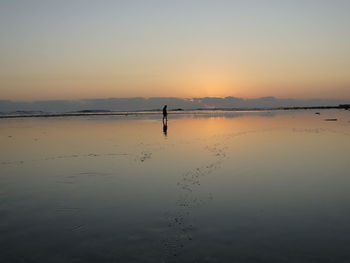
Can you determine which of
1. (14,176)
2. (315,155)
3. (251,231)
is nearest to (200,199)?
(251,231)

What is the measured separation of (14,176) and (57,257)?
1070 cm

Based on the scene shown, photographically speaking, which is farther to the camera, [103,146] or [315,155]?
[103,146]

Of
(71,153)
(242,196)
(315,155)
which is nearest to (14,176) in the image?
(71,153)

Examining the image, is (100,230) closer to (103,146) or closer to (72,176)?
(72,176)

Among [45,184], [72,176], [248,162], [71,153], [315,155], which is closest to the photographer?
[45,184]

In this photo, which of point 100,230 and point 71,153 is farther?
point 71,153

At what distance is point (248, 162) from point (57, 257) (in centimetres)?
1374

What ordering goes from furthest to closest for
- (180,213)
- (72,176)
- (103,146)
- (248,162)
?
(103,146) < (248,162) < (72,176) < (180,213)

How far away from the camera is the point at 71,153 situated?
79.4ft

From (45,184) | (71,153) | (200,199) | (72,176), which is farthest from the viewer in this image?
(71,153)

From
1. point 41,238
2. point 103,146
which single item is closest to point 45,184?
point 41,238

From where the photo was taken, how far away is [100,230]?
9.09 meters

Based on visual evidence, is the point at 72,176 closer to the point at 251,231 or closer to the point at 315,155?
the point at 251,231

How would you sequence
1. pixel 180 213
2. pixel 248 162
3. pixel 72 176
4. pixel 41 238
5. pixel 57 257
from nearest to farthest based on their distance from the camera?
pixel 57 257 → pixel 41 238 → pixel 180 213 → pixel 72 176 → pixel 248 162
